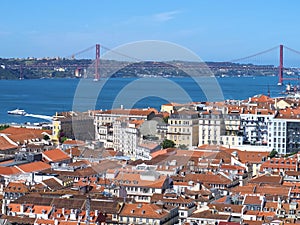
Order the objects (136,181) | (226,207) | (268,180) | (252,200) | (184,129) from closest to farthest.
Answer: (226,207) < (252,200) < (136,181) < (268,180) < (184,129)

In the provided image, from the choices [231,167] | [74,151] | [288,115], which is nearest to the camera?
[231,167]

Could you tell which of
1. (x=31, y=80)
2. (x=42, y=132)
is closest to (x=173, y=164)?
(x=42, y=132)

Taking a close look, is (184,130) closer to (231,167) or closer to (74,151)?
(74,151)

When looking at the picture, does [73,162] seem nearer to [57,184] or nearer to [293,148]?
[57,184]

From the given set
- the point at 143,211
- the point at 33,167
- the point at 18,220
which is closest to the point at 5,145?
the point at 33,167

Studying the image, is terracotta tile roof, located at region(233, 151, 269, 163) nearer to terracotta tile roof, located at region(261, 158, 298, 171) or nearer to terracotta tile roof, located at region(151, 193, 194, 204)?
terracotta tile roof, located at region(261, 158, 298, 171)

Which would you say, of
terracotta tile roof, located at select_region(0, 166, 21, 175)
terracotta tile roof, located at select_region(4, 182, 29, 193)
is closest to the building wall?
terracotta tile roof, located at select_region(0, 166, 21, 175)

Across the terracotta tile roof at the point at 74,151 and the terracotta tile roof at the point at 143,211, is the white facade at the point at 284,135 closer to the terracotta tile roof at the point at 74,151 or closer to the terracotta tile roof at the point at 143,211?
the terracotta tile roof at the point at 74,151
